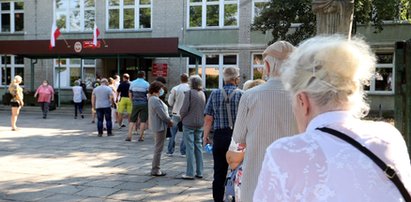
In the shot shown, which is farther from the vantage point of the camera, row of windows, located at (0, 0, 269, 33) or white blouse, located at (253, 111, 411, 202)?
row of windows, located at (0, 0, 269, 33)

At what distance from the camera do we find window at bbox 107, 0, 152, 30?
84.0 feet

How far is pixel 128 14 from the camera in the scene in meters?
26.1

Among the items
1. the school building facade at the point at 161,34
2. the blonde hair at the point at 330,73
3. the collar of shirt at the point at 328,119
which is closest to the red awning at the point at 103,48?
the school building facade at the point at 161,34

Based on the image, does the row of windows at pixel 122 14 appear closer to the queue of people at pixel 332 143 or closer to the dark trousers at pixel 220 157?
the dark trousers at pixel 220 157

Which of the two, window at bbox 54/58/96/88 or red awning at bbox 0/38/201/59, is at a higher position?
red awning at bbox 0/38/201/59

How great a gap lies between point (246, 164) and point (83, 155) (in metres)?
6.94

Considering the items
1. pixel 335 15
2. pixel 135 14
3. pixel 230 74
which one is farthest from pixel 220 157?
pixel 135 14

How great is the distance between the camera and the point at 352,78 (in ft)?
5.05

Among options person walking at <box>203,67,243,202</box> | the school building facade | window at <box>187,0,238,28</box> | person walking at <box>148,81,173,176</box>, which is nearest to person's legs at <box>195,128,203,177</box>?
person walking at <box>148,81,173,176</box>

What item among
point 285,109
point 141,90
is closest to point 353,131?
point 285,109

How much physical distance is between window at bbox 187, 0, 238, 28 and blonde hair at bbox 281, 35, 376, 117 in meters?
23.0

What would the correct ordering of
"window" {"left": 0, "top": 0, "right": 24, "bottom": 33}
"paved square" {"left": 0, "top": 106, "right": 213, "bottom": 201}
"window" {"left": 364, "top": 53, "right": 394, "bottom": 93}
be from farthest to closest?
1. "window" {"left": 0, "top": 0, "right": 24, "bottom": 33}
2. "window" {"left": 364, "top": 53, "right": 394, "bottom": 93}
3. "paved square" {"left": 0, "top": 106, "right": 213, "bottom": 201}

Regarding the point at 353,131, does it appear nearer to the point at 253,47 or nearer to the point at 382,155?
the point at 382,155

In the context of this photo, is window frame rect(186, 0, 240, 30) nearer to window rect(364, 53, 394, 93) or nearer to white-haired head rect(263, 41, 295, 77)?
window rect(364, 53, 394, 93)
